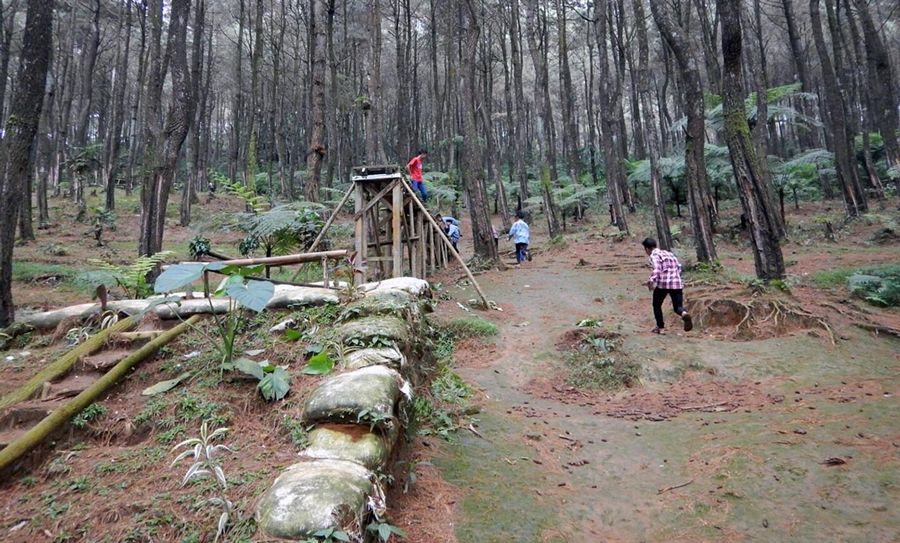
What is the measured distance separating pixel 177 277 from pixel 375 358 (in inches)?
62.9

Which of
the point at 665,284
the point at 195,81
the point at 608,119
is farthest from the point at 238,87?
the point at 665,284

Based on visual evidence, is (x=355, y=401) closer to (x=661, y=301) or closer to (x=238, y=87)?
(x=661, y=301)

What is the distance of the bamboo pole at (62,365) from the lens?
11.6 feet

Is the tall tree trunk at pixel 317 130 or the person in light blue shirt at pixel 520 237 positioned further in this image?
the person in light blue shirt at pixel 520 237

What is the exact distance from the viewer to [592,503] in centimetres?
373

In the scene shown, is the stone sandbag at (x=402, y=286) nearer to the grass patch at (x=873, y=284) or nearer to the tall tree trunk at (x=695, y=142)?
the tall tree trunk at (x=695, y=142)

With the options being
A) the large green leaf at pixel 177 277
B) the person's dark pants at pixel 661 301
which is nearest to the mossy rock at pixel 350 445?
the large green leaf at pixel 177 277

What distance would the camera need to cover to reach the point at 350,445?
2994 mm

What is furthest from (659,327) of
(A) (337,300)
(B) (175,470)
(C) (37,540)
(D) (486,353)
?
(C) (37,540)

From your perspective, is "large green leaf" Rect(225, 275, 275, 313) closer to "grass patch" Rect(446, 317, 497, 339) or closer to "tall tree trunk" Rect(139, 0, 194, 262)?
"grass patch" Rect(446, 317, 497, 339)

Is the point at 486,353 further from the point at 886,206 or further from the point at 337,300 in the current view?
the point at 886,206

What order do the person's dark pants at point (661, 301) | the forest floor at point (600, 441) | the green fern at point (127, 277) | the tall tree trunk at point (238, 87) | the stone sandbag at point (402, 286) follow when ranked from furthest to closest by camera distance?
the tall tree trunk at point (238, 87) → the person's dark pants at point (661, 301) → the green fern at point (127, 277) → the stone sandbag at point (402, 286) → the forest floor at point (600, 441)

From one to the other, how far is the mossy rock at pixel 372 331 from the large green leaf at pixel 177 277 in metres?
1.31

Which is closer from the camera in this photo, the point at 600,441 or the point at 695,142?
the point at 600,441
